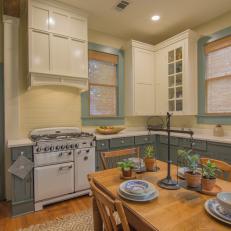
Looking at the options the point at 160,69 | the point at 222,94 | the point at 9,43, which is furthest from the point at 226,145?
the point at 9,43

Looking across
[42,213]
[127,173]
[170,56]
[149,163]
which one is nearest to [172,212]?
[127,173]

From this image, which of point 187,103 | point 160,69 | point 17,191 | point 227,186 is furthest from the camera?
point 160,69

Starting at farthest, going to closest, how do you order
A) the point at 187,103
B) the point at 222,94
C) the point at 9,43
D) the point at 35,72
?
the point at 187,103
the point at 222,94
the point at 9,43
the point at 35,72

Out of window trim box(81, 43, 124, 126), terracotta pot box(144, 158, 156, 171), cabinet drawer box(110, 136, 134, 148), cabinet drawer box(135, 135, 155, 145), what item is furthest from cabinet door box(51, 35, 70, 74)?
terracotta pot box(144, 158, 156, 171)

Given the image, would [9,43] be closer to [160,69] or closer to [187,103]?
[160,69]

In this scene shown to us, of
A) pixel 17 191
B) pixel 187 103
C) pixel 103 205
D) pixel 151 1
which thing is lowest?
pixel 17 191

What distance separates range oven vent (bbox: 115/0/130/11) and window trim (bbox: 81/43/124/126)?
2.95ft

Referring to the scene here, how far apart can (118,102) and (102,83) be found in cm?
53

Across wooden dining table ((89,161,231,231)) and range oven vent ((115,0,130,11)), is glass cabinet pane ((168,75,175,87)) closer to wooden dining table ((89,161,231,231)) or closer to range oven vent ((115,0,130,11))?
range oven vent ((115,0,130,11))

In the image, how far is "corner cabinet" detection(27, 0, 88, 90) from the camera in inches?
98.8

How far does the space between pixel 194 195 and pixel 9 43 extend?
3059mm

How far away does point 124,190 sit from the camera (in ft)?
3.76

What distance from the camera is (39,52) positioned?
2.54 meters

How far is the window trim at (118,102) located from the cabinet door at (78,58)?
0.58m
